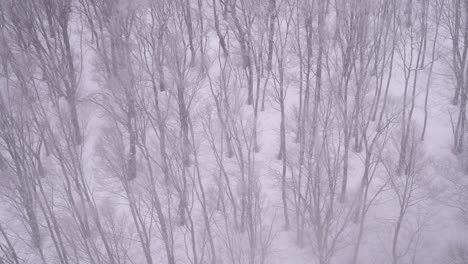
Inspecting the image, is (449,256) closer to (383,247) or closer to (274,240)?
(383,247)

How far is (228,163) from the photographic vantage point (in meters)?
16.9

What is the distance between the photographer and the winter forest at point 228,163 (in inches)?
536

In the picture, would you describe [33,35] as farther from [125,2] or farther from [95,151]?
[95,151]

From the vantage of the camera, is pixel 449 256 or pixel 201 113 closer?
pixel 449 256

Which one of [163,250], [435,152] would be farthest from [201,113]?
[435,152]

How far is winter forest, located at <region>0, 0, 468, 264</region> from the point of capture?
44.7ft

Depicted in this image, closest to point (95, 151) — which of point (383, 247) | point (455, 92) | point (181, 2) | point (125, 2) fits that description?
point (125, 2)

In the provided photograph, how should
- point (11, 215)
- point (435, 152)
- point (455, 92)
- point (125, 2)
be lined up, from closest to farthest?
point (125, 2) < point (11, 215) < point (435, 152) < point (455, 92)

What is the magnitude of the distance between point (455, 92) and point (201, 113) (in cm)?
1221

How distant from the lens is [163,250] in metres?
15.2

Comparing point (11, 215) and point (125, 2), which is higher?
point (125, 2)

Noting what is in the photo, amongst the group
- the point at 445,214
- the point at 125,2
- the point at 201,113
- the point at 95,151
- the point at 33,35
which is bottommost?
the point at 445,214

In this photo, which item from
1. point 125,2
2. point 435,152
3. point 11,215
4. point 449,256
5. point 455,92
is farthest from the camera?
point 455,92

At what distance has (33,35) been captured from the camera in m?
14.9
